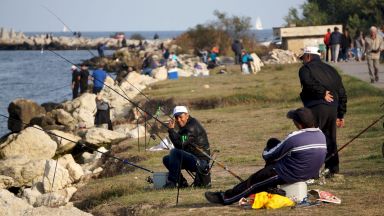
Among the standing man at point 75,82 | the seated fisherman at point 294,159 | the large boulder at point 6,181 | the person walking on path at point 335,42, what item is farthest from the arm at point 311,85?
the person walking on path at point 335,42

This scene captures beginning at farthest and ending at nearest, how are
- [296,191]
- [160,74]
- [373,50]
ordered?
1. [160,74]
2. [373,50]
3. [296,191]

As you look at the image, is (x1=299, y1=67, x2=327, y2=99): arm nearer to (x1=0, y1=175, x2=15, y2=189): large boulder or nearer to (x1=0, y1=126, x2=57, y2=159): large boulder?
(x1=0, y1=175, x2=15, y2=189): large boulder

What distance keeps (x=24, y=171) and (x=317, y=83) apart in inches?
323

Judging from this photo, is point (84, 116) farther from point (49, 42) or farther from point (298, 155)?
point (49, 42)

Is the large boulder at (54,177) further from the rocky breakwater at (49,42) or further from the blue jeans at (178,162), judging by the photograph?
the rocky breakwater at (49,42)

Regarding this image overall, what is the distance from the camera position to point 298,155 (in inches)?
428

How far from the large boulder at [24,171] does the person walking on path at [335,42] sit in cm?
2429

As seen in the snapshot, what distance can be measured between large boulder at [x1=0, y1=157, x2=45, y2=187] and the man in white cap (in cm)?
567

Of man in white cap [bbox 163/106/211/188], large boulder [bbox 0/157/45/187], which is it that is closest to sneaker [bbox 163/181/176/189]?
man in white cap [bbox 163/106/211/188]

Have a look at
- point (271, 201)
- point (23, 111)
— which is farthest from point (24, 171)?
point (23, 111)

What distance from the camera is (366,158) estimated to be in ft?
49.8

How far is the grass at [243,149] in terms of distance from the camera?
38.1 ft

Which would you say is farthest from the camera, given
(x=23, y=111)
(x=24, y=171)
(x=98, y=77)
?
(x=23, y=111)

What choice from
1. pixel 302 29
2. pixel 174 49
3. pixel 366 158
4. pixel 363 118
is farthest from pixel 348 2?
pixel 366 158
